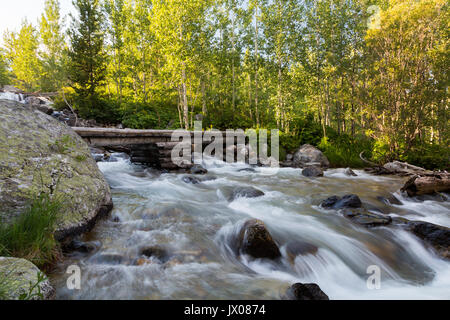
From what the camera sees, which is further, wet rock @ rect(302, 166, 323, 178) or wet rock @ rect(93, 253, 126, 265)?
wet rock @ rect(302, 166, 323, 178)

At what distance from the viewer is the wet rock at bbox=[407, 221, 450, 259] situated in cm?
384

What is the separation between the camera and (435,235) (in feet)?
13.4

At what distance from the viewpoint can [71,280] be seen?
262cm

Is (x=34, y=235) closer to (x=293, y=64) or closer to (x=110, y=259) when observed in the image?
(x=110, y=259)

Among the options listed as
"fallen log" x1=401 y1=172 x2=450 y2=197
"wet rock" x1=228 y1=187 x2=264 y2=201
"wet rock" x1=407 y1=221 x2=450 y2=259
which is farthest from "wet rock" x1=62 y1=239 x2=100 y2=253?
"fallen log" x1=401 y1=172 x2=450 y2=197

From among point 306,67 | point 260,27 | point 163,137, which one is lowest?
point 163,137

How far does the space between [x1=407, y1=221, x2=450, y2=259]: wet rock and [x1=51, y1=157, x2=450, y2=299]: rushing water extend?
14 cm

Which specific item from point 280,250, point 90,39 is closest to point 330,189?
point 280,250

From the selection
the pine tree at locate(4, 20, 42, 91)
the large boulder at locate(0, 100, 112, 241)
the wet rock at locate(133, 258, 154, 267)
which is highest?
the pine tree at locate(4, 20, 42, 91)

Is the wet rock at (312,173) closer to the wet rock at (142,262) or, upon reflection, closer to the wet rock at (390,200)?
the wet rock at (390,200)

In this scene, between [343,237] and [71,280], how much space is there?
13.8 ft

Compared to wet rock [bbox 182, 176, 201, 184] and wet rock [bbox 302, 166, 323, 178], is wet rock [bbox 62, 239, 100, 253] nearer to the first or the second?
wet rock [bbox 182, 176, 201, 184]

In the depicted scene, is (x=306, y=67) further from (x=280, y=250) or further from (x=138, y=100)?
(x=280, y=250)

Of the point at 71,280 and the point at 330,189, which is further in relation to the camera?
the point at 330,189
